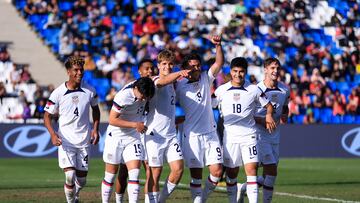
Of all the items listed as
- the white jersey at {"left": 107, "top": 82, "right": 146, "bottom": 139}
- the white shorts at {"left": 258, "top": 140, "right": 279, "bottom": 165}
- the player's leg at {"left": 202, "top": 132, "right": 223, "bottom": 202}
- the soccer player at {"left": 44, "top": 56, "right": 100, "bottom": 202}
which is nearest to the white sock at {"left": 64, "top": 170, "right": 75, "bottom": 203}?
the soccer player at {"left": 44, "top": 56, "right": 100, "bottom": 202}

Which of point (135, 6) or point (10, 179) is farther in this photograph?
point (135, 6)

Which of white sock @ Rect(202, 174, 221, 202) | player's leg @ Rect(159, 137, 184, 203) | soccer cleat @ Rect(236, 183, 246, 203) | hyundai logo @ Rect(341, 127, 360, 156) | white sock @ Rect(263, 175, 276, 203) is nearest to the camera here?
player's leg @ Rect(159, 137, 184, 203)

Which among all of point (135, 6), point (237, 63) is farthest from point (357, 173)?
point (135, 6)

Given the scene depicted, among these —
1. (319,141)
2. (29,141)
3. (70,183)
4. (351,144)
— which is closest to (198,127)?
(70,183)

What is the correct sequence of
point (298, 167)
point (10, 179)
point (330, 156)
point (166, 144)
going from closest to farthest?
point (166, 144)
point (10, 179)
point (298, 167)
point (330, 156)

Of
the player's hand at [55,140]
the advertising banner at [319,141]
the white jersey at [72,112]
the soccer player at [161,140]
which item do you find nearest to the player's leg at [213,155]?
the soccer player at [161,140]

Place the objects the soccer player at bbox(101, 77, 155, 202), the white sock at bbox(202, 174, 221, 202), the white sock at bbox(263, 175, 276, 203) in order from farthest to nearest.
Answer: the white sock at bbox(263, 175, 276, 203) < the white sock at bbox(202, 174, 221, 202) < the soccer player at bbox(101, 77, 155, 202)

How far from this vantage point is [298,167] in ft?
87.2

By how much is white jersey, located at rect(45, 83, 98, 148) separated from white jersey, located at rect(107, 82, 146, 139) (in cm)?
89

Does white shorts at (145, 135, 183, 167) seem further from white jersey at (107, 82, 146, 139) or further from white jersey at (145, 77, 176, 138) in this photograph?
white jersey at (107, 82, 146, 139)

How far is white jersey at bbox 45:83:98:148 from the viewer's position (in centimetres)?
1507

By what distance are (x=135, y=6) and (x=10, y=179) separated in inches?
589

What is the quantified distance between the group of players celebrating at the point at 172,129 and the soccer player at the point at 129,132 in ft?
0.05

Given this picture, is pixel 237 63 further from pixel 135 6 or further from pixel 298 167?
pixel 135 6
